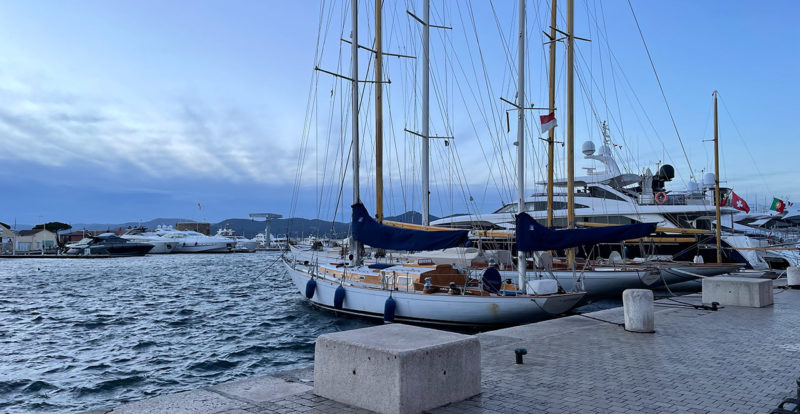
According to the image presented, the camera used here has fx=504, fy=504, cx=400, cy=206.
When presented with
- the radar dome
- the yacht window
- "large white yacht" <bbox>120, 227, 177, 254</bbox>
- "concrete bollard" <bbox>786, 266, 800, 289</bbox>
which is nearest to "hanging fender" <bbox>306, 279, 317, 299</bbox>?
"concrete bollard" <bbox>786, 266, 800, 289</bbox>

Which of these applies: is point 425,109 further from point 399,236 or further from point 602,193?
point 602,193

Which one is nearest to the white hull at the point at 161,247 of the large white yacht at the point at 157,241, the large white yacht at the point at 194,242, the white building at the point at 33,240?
the large white yacht at the point at 157,241

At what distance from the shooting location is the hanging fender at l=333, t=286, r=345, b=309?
18859 millimetres

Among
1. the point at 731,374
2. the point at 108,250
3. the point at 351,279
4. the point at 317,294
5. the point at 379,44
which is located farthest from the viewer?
the point at 108,250

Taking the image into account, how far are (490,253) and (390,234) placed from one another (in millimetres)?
7978

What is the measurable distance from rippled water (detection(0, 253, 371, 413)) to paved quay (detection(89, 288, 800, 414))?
215 inches

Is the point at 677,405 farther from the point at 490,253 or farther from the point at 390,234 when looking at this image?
the point at 490,253

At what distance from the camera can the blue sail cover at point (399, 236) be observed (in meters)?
17.1

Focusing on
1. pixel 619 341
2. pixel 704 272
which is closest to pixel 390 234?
pixel 619 341

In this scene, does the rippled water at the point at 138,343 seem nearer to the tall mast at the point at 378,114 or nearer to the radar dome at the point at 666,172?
the tall mast at the point at 378,114

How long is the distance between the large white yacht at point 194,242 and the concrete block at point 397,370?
121026 mm

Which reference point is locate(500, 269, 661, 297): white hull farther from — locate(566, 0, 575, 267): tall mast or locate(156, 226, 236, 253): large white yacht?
locate(156, 226, 236, 253): large white yacht

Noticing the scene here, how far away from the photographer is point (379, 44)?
24.3m

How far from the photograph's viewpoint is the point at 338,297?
62.3 ft
